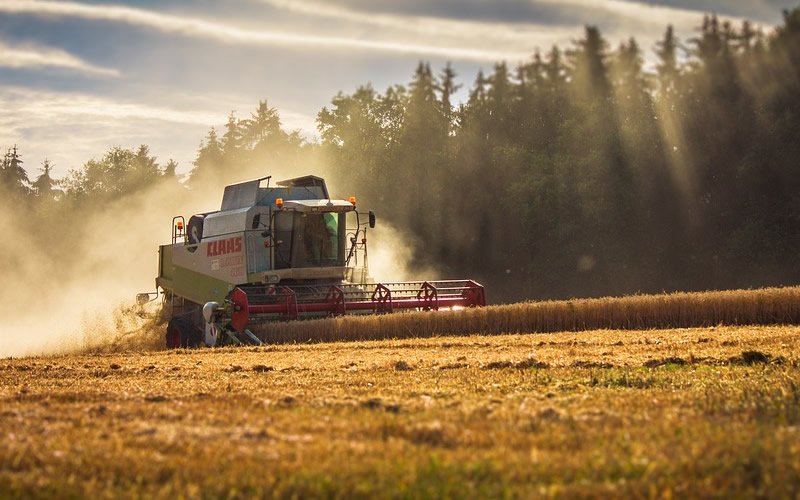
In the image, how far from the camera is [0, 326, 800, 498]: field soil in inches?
175

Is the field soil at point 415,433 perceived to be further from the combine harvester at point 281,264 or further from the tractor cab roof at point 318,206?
the tractor cab roof at point 318,206

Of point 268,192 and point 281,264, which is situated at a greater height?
point 268,192

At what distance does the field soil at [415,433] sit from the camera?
445 centimetres

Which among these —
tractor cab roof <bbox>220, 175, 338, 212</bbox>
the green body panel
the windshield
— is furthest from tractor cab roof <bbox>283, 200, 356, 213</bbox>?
the green body panel

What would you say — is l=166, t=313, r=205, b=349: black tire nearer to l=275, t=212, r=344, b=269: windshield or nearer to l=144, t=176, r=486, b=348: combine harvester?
l=144, t=176, r=486, b=348: combine harvester

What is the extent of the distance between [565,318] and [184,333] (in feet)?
26.6

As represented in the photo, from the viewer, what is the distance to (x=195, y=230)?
75.3 ft

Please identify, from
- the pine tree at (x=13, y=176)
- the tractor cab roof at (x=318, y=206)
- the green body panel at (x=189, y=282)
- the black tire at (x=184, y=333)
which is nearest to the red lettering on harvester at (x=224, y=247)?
the green body panel at (x=189, y=282)

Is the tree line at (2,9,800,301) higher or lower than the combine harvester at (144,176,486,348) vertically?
higher

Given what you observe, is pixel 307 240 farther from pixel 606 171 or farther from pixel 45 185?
pixel 45 185

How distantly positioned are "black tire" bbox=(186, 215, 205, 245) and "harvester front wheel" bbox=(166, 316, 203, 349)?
8.29ft

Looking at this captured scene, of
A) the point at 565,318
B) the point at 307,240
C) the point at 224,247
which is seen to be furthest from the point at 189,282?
the point at 565,318

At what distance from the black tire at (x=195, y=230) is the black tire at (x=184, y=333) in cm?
247

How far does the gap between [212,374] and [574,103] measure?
113 feet
